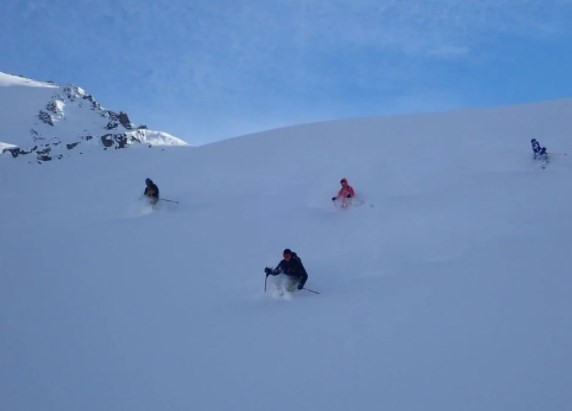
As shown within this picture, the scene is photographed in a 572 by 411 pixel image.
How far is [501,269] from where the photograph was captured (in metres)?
6.16

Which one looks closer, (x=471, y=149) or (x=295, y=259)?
(x=295, y=259)

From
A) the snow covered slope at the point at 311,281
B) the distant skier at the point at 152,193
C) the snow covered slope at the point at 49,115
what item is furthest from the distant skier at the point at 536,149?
the snow covered slope at the point at 49,115

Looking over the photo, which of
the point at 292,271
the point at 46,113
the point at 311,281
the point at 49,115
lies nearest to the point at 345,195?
the point at 311,281

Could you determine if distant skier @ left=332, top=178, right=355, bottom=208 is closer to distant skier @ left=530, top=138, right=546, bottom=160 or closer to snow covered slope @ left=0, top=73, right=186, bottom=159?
distant skier @ left=530, top=138, right=546, bottom=160

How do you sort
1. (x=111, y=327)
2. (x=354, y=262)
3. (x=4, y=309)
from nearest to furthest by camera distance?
(x=111, y=327) → (x=4, y=309) → (x=354, y=262)

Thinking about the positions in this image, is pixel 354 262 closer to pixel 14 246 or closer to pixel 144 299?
pixel 144 299

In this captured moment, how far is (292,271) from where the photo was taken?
6766 millimetres

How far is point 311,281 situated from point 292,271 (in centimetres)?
59

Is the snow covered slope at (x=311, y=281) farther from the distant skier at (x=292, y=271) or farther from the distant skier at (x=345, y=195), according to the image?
the distant skier at (x=345, y=195)

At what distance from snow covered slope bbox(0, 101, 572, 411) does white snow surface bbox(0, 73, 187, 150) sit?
153 ft

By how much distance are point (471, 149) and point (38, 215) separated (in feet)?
39.5

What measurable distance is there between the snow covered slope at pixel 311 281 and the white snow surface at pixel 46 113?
46.8 meters

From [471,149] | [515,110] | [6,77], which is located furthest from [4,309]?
[6,77]

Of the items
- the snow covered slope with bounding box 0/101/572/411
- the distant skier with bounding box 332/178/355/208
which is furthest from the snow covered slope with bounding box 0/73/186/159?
the distant skier with bounding box 332/178/355/208
